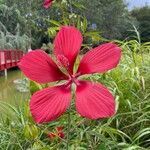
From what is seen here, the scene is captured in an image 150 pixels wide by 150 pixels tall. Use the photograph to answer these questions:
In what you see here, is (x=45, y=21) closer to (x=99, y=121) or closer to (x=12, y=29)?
(x=12, y=29)

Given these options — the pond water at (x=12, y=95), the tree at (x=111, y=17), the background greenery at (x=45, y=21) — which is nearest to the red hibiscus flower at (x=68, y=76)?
the pond water at (x=12, y=95)

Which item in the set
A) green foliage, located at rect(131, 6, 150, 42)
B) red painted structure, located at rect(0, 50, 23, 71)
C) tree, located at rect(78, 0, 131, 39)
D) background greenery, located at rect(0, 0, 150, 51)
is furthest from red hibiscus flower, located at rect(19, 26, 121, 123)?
green foliage, located at rect(131, 6, 150, 42)

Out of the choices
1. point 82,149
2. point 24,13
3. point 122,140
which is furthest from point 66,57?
point 24,13

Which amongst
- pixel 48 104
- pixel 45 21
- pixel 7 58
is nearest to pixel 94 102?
pixel 48 104

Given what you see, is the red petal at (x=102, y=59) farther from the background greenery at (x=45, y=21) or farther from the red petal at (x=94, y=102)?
the background greenery at (x=45, y=21)

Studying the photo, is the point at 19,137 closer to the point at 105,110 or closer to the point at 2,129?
the point at 2,129
